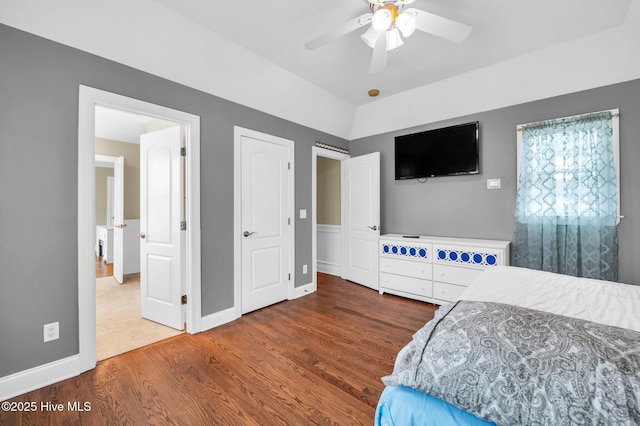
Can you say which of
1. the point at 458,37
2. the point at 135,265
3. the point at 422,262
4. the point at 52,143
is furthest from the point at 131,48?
the point at 135,265

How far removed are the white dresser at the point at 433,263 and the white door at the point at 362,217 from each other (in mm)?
256

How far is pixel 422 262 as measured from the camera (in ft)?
11.2

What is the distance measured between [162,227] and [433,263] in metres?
3.15

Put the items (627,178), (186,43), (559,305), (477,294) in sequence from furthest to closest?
(627,178), (186,43), (477,294), (559,305)

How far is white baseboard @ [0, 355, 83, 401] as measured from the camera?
5.54 ft

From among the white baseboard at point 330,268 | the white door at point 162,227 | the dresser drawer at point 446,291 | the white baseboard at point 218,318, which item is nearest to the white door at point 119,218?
the white door at point 162,227

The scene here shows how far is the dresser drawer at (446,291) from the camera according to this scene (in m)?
3.14

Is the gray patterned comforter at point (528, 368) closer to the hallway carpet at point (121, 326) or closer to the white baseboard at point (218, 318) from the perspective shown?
the white baseboard at point (218, 318)

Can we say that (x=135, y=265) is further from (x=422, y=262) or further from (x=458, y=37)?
→ (x=458, y=37)

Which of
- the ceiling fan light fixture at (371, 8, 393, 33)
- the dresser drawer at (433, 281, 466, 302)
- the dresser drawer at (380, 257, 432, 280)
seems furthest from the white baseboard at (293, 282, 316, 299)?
the ceiling fan light fixture at (371, 8, 393, 33)

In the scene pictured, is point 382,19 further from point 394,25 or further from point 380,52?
point 380,52

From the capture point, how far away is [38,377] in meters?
1.79

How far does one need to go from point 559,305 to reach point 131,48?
337 cm

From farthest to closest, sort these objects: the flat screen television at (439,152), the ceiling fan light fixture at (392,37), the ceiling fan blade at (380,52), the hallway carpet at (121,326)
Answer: the flat screen television at (439,152) → the hallway carpet at (121,326) → the ceiling fan blade at (380,52) → the ceiling fan light fixture at (392,37)
